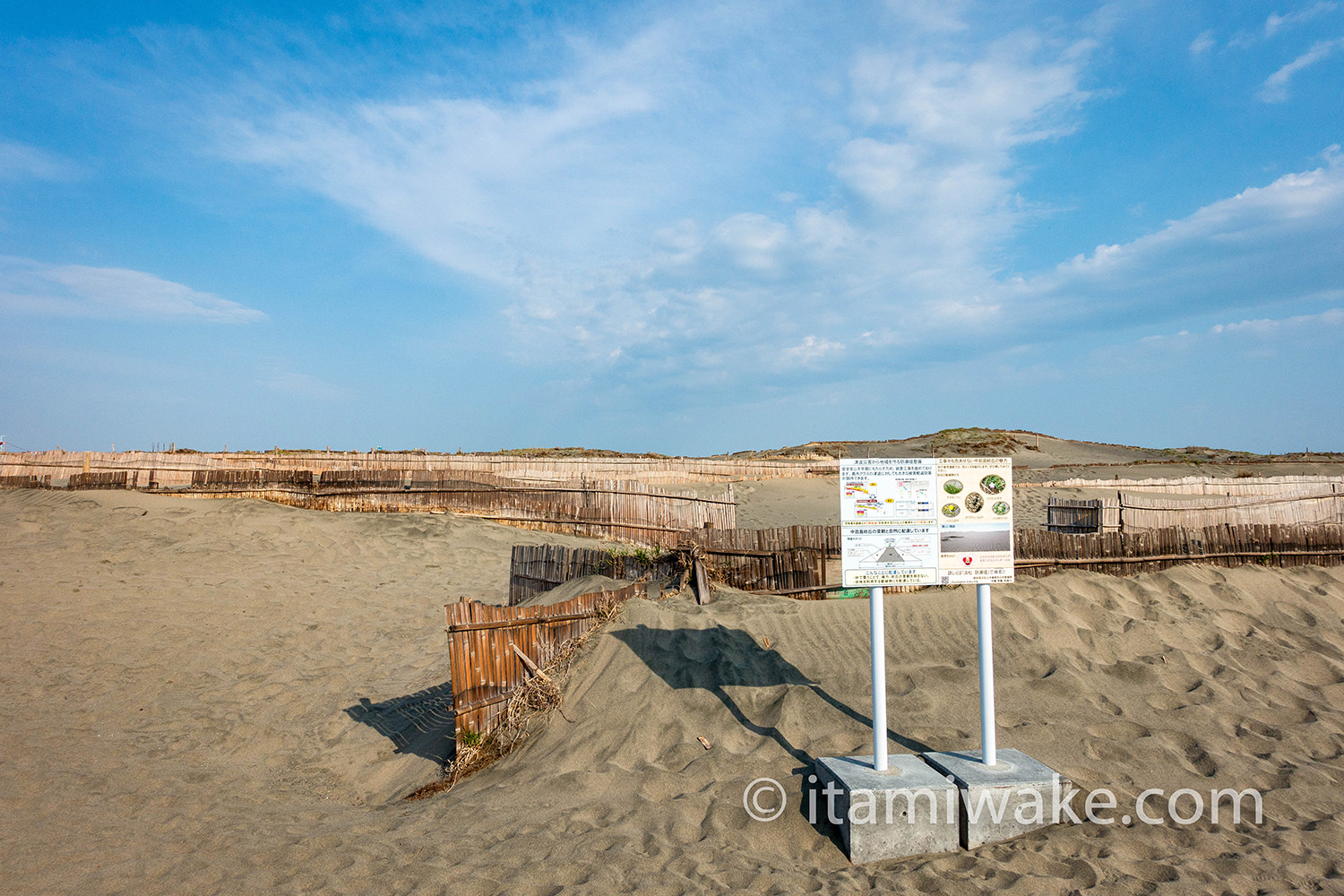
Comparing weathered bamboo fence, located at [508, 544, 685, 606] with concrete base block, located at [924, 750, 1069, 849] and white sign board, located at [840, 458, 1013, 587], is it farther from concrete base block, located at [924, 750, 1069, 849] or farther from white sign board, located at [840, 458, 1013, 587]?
concrete base block, located at [924, 750, 1069, 849]

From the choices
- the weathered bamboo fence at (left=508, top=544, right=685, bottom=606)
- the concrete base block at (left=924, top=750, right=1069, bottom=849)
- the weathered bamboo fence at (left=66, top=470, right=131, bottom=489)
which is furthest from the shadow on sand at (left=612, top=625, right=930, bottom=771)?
the weathered bamboo fence at (left=66, top=470, right=131, bottom=489)

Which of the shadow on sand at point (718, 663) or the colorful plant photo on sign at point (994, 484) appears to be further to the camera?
the shadow on sand at point (718, 663)

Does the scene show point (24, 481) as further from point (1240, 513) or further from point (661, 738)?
point (1240, 513)

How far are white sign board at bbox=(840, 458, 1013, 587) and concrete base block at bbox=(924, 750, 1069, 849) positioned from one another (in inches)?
38.4

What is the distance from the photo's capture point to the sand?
3.37m

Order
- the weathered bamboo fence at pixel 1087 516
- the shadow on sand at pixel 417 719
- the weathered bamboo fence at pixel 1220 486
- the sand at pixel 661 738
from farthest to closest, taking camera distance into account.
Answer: the weathered bamboo fence at pixel 1220 486, the weathered bamboo fence at pixel 1087 516, the shadow on sand at pixel 417 719, the sand at pixel 661 738

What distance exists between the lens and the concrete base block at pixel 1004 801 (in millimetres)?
3521

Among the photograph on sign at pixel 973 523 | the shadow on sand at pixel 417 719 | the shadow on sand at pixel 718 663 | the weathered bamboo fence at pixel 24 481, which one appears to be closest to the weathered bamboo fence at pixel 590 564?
the shadow on sand at pixel 718 663

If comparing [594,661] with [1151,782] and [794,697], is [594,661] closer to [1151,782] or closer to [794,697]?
[794,697]

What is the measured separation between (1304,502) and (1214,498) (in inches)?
310

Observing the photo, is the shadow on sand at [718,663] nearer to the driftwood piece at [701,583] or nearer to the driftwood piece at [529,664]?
the driftwood piece at [529,664]

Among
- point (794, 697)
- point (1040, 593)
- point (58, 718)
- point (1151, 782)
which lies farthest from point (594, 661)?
point (58, 718)

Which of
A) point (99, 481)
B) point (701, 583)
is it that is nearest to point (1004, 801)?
point (701, 583)

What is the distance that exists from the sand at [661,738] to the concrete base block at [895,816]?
0.10m
